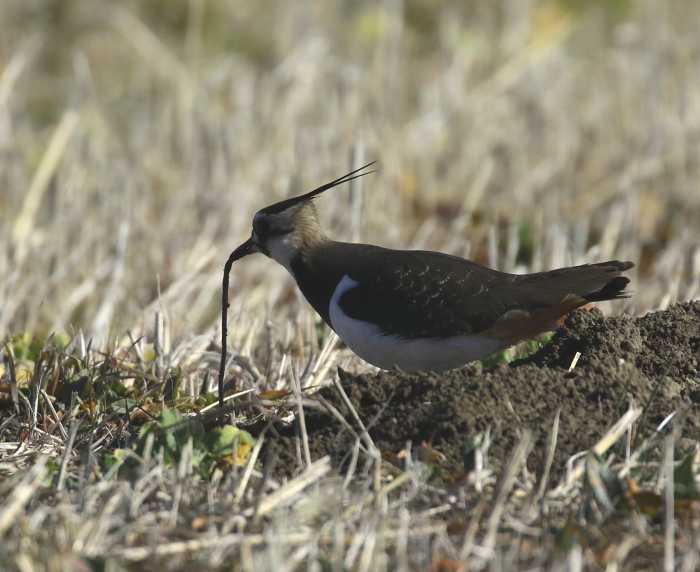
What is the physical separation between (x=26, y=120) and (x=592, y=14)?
24.9ft

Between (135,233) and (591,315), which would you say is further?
(135,233)

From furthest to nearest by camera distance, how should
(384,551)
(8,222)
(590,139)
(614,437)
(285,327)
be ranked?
1. (590,139)
2. (8,222)
3. (285,327)
4. (614,437)
5. (384,551)

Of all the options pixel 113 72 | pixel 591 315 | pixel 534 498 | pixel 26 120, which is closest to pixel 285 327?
pixel 591 315

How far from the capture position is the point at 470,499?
2.85 m

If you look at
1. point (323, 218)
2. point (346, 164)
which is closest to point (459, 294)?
point (323, 218)

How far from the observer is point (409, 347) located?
423 centimetres

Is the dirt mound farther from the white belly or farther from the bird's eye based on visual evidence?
the bird's eye

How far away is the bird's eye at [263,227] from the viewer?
475cm

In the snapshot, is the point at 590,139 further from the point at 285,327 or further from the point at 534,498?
the point at 534,498

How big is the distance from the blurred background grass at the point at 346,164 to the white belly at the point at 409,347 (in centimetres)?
175

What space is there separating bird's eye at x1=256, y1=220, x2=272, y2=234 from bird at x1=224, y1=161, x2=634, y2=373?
0.38 m

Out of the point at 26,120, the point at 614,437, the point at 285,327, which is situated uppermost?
the point at 26,120

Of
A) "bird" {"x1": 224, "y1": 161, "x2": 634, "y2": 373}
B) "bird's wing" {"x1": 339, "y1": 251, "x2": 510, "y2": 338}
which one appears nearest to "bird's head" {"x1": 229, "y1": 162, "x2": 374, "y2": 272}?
"bird" {"x1": 224, "y1": 161, "x2": 634, "y2": 373}

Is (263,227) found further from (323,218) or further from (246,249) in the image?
(323,218)
